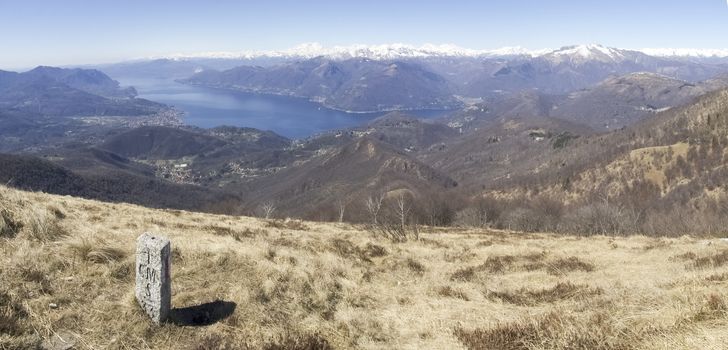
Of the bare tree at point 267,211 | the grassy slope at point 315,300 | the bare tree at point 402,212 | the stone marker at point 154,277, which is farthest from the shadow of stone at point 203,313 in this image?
the bare tree at point 267,211

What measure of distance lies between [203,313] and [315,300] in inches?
136

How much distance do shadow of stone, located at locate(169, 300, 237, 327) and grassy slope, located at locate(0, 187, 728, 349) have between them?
0.26 meters

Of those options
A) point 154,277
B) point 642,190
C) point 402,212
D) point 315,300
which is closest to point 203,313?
point 154,277

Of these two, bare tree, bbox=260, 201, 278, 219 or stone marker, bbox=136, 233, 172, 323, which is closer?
stone marker, bbox=136, 233, 172, 323

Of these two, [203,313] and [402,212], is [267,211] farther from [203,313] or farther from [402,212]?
[203,313]

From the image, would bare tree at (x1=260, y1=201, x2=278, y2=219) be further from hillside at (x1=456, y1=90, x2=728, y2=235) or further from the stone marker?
the stone marker

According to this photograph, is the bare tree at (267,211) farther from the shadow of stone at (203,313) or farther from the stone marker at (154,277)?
the stone marker at (154,277)

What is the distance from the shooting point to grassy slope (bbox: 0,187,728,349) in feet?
28.8

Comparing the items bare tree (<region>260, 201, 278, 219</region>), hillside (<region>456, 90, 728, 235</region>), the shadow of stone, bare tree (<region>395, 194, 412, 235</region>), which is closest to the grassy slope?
the shadow of stone

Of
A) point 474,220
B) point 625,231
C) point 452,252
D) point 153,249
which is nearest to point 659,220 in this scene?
point 625,231

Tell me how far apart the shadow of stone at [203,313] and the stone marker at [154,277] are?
401mm

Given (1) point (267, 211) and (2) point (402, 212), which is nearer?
(2) point (402, 212)

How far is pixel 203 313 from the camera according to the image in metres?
11.0

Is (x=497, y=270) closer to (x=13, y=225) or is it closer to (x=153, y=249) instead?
(x=153, y=249)
